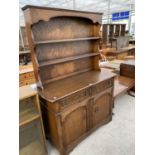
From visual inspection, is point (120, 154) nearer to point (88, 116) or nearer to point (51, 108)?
point (88, 116)

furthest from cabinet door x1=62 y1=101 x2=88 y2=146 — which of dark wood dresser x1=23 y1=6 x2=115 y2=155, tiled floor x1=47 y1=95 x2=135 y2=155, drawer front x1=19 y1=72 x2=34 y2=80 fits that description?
drawer front x1=19 y1=72 x2=34 y2=80

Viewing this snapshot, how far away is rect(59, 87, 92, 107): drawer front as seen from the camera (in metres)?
1.46

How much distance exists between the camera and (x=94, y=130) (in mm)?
2021

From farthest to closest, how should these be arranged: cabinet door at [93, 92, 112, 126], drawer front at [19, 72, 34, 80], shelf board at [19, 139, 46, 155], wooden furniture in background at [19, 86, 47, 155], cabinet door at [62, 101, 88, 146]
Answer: drawer front at [19, 72, 34, 80], cabinet door at [93, 92, 112, 126], shelf board at [19, 139, 46, 155], cabinet door at [62, 101, 88, 146], wooden furniture in background at [19, 86, 47, 155]

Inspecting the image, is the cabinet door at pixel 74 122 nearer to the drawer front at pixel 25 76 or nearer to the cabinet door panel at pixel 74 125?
the cabinet door panel at pixel 74 125

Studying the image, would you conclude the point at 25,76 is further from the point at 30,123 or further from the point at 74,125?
the point at 74,125

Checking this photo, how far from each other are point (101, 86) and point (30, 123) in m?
1.04

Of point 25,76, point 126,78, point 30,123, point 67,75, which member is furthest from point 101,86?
point 25,76

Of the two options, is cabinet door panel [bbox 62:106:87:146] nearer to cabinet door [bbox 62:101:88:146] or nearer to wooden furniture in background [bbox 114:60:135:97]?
cabinet door [bbox 62:101:88:146]

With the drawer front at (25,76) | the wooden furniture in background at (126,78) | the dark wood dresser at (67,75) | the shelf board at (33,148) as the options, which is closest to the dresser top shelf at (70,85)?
the dark wood dresser at (67,75)

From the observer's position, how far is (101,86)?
184 cm
